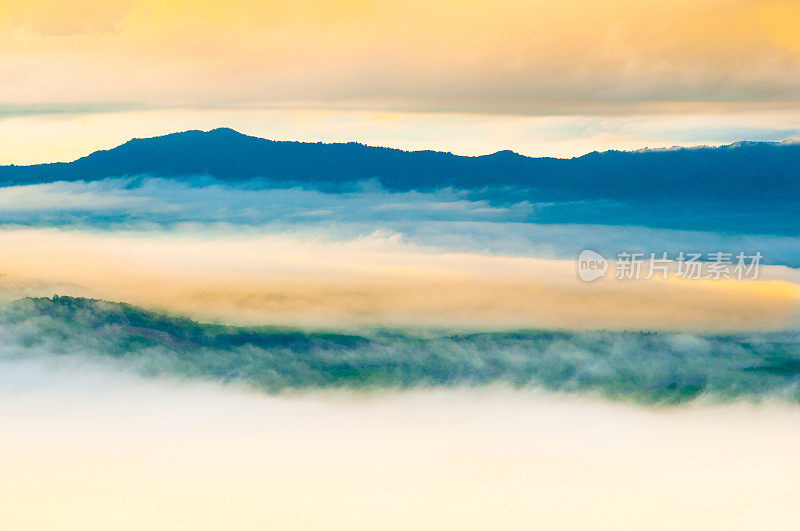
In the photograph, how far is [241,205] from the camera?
15109 mm

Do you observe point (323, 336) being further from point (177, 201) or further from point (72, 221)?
point (72, 221)

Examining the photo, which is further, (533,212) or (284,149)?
(284,149)

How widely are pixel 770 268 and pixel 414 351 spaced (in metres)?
5.11

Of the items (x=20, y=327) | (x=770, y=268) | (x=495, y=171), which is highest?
(x=495, y=171)

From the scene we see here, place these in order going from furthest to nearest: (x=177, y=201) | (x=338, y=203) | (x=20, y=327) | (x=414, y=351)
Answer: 1. (x=177, y=201)
2. (x=338, y=203)
3. (x=20, y=327)
4. (x=414, y=351)

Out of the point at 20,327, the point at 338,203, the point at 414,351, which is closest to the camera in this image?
the point at 414,351

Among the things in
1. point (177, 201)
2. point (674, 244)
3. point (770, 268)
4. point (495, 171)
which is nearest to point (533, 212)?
point (495, 171)

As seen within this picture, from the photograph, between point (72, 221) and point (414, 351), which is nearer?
point (414, 351)

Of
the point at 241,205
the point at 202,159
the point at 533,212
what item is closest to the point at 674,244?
the point at 533,212

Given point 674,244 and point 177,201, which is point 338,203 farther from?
point 674,244

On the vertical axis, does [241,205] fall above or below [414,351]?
above

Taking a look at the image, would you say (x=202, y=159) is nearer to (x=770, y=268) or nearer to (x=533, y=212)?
(x=533, y=212)

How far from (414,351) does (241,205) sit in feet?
16.2

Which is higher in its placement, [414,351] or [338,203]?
[338,203]
